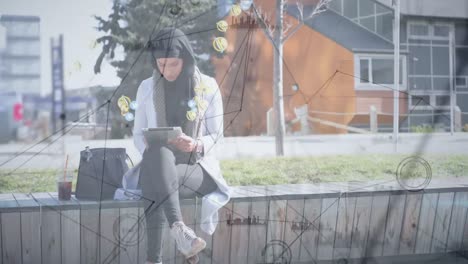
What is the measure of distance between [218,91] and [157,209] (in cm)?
78

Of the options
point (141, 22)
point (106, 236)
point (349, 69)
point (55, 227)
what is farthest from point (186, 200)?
point (349, 69)

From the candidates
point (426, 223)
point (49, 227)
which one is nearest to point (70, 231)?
point (49, 227)

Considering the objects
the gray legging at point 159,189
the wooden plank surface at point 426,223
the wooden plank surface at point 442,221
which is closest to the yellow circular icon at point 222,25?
the gray legging at point 159,189

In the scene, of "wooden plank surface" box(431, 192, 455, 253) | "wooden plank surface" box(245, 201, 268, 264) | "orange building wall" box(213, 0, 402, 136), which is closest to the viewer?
"orange building wall" box(213, 0, 402, 136)

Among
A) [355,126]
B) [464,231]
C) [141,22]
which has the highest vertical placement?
[141,22]

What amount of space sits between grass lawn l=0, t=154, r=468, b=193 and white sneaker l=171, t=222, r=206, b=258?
0.40 m

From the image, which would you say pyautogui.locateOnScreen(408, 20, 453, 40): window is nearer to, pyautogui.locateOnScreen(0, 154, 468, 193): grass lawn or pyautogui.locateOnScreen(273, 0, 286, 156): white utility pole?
pyautogui.locateOnScreen(0, 154, 468, 193): grass lawn

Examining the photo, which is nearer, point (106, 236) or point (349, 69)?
point (106, 236)

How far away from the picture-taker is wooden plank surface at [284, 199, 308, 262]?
430 centimetres

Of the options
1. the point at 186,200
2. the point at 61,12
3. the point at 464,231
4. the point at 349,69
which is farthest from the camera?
the point at 464,231

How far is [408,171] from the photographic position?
15.0ft

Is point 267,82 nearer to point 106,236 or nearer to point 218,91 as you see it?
point 218,91

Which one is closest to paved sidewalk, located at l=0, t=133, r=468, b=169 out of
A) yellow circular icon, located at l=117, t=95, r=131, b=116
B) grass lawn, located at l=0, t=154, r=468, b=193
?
grass lawn, located at l=0, t=154, r=468, b=193

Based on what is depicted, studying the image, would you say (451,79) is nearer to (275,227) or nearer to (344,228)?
(344,228)
